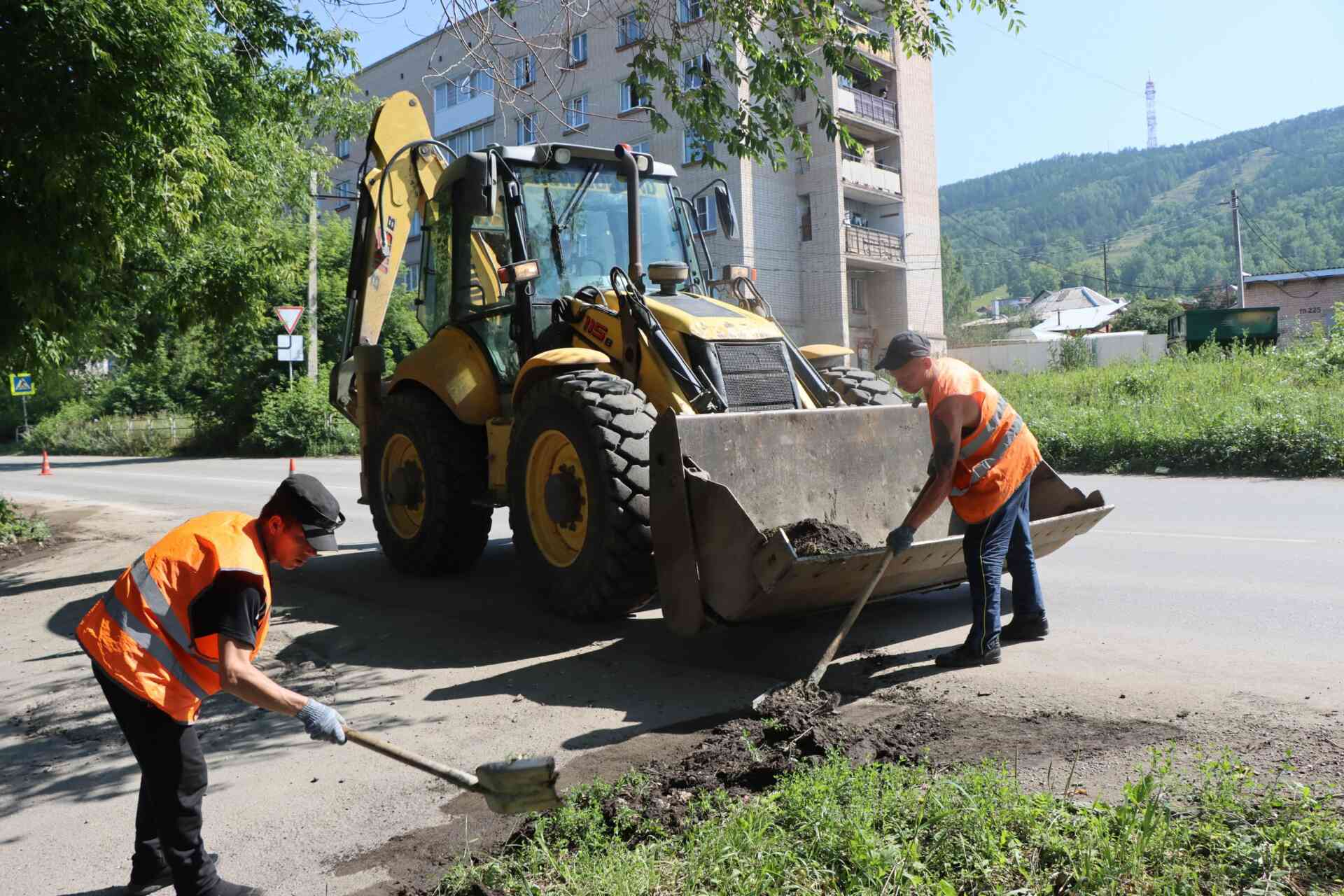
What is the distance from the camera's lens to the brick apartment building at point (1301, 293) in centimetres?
4375

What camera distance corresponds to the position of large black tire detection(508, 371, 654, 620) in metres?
5.71

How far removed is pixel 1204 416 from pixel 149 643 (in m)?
14.1

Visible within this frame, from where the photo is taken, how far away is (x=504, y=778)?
315 cm

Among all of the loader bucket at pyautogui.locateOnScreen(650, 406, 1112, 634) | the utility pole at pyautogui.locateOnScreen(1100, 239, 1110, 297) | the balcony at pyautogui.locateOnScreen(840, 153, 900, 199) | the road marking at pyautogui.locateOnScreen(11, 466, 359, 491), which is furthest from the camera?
the utility pole at pyautogui.locateOnScreen(1100, 239, 1110, 297)

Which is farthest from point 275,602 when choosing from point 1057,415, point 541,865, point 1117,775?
point 1057,415

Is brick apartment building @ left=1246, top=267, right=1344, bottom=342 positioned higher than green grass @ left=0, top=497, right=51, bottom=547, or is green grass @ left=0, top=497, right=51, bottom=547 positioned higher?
brick apartment building @ left=1246, top=267, right=1344, bottom=342

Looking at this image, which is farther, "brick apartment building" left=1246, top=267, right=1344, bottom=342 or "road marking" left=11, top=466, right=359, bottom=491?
"brick apartment building" left=1246, top=267, right=1344, bottom=342

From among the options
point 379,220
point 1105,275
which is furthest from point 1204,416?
point 1105,275

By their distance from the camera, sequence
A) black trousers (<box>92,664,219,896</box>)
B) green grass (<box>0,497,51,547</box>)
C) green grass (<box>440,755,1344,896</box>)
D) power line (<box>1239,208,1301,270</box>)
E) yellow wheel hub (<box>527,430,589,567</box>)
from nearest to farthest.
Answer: green grass (<box>440,755,1344,896</box>)
black trousers (<box>92,664,219,896</box>)
yellow wheel hub (<box>527,430,589,567</box>)
green grass (<box>0,497,51,547</box>)
power line (<box>1239,208,1301,270</box>)

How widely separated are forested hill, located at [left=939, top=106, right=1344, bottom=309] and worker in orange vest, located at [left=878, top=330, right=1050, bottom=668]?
6736 cm

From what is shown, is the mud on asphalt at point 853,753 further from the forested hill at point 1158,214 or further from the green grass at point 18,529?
the forested hill at point 1158,214

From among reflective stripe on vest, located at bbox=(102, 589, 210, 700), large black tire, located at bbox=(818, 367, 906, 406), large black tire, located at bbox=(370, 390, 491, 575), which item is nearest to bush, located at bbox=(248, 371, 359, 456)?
large black tire, located at bbox=(370, 390, 491, 575)

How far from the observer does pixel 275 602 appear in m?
7.81

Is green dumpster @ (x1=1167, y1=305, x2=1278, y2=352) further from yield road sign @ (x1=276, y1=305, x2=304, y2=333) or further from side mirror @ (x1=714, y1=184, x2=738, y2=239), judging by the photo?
side mirror @ (x1=714, y1=184, x2=738, y2=239)
